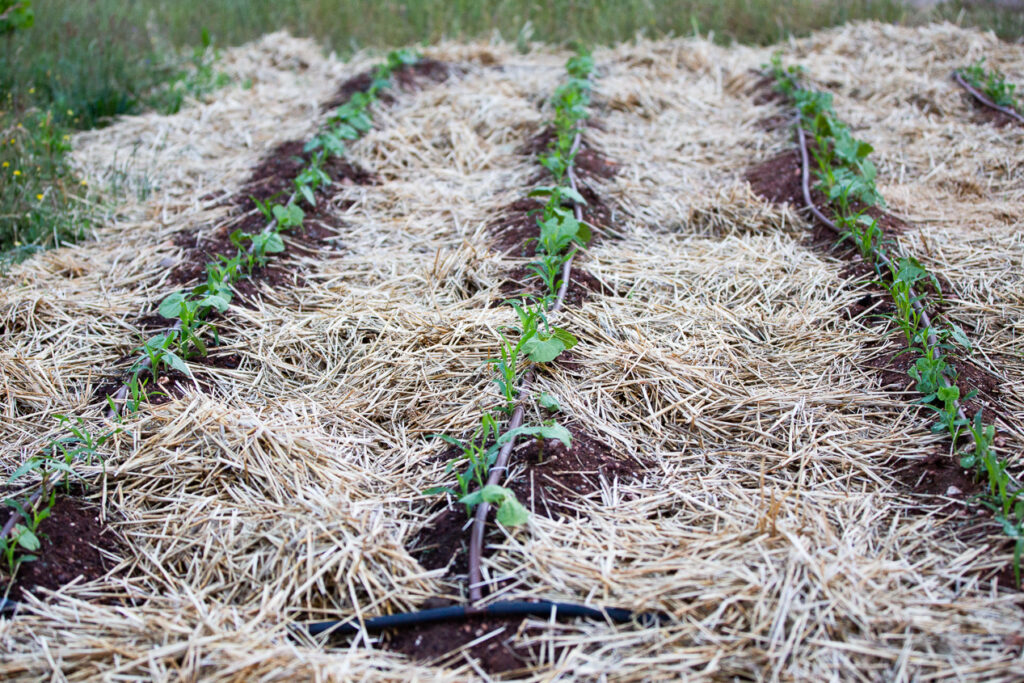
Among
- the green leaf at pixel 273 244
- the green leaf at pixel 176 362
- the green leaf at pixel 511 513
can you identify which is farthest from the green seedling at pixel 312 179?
the green leaf at pixel 511 513

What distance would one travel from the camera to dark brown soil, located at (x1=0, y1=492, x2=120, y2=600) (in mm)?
1816

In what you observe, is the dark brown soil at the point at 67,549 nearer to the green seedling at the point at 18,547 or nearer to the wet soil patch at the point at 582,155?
the green seedling at the point at 18,547

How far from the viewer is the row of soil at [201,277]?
1868 millimetres

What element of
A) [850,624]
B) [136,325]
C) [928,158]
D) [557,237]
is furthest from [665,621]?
[928,158]

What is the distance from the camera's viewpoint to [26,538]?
6.00ft

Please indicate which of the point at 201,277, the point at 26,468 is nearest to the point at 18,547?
the point at 26,468

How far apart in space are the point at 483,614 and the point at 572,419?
2.41 ft

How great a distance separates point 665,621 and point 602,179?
266cm

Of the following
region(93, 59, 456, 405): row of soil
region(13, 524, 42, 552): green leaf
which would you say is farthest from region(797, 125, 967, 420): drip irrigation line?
region(13, 524, 42, 552): green leaf

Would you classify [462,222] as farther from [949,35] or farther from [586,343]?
[949,35]

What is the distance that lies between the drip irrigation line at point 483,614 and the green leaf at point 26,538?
0.68 metres

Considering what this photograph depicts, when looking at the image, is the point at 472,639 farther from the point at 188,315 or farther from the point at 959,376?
the point at 959,376

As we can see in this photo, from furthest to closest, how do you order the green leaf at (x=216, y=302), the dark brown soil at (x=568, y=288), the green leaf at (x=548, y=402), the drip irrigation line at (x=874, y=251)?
the dark brown soil at (x=568, y=288) → the green leaf at (x=216, y=302) → the drip irrigation line at (x=874, y=251) → the green leaf at (x=548, y=402)

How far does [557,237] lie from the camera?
296cm
